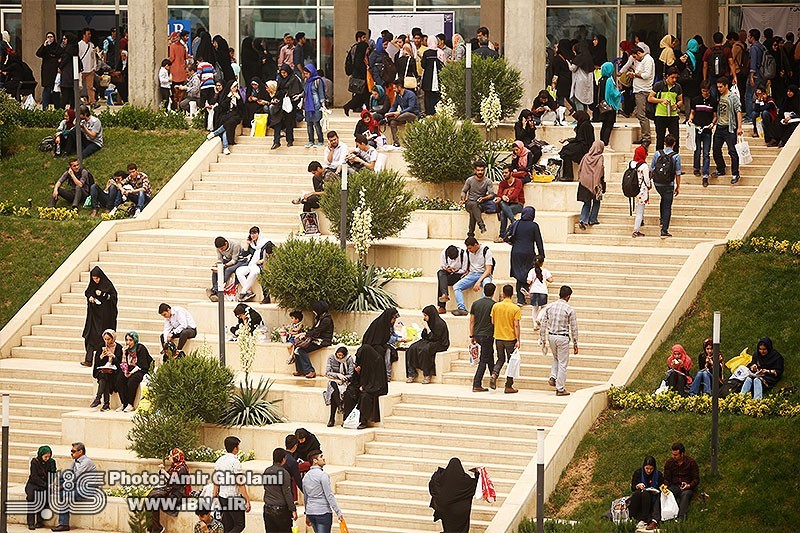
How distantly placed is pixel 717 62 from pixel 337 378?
13.1m

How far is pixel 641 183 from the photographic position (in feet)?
94.0

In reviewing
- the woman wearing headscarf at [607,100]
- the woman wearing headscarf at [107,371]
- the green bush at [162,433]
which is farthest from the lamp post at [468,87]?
the green bush at [162,433]

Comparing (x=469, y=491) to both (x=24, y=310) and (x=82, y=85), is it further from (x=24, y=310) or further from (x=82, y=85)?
(x=82, y=85)

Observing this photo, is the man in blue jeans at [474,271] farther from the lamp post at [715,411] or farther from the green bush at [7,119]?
the green bush at [7,119]

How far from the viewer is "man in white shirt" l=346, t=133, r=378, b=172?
98.8 ft

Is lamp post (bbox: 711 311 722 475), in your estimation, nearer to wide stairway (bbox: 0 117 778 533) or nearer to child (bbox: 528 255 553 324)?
wide stairway (bbox: 0 117 778 533)

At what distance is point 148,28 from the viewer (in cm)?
3603

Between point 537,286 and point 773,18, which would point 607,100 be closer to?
point 537,286

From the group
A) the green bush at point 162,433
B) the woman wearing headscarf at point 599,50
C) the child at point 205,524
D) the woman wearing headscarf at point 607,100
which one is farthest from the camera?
the woman wearing headscarf at point 599,50

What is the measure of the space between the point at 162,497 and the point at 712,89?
597 inches

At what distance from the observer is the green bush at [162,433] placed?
23.6 metres

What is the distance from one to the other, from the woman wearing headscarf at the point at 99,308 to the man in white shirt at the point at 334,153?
5030mm

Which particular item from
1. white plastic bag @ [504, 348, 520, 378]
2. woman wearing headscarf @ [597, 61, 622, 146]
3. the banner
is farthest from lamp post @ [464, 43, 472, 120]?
the banner

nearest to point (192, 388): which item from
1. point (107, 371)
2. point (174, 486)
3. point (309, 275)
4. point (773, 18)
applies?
point (174, 486)
